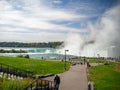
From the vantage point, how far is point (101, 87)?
3281cm

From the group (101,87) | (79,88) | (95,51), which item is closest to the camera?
(79,88)

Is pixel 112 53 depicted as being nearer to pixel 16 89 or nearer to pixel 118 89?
pixel 118 89

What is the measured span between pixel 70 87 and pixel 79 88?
1.03 meters

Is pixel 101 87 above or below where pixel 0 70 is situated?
below

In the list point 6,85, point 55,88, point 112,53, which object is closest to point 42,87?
point 55,88

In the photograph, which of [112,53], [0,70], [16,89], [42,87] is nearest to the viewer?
[16,89]

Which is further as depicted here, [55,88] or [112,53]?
[112,53]

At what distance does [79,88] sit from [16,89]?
25.6 feet

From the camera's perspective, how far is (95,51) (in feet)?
625

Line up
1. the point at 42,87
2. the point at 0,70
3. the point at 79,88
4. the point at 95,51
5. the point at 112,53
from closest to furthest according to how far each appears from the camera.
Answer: the point at 42,87, the point at 79,88, the point at 0,70, the point at 112,53, the point at 95,51

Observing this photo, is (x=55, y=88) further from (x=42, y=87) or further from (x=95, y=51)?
(x=95, y=51)

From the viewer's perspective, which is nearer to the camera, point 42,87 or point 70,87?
point 42,87

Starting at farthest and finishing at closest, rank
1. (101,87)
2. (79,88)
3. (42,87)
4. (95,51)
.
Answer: (95,51), (101,87), (79,88), (42,87)

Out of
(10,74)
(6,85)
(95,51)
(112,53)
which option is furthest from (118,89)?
(95,51)
